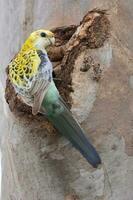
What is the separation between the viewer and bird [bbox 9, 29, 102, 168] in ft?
5.41

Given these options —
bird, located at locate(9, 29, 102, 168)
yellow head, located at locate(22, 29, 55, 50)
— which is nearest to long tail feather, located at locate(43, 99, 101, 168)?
bird, located at locate(9, 29, 102, 168)

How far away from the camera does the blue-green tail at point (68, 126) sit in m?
1.63

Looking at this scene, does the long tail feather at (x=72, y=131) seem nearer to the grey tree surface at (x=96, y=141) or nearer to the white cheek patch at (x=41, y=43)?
the grey tree surface at (x=96, y=141)

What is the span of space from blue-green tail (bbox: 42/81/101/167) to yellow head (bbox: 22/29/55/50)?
0.21m

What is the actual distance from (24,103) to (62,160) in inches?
9.1

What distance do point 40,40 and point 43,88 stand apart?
250 millimetres

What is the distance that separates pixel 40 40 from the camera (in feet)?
6.47

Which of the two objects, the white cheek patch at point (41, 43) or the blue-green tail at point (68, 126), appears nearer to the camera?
the blue-green tail at point (68, 126)

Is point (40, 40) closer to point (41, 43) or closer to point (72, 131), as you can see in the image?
Result: point (41, 43)

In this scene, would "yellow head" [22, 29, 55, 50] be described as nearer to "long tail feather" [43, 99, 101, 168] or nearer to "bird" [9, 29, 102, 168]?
"bird" [9, 29, 102, 168]

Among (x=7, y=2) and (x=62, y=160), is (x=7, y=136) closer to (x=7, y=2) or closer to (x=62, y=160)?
(x=62, y=160)

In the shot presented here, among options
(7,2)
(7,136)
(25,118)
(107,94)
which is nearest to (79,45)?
(107,94)

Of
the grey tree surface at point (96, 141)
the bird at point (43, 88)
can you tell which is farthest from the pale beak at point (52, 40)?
the grey tree surface at point (96, 141)


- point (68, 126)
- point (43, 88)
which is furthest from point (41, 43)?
point (68, 126)
